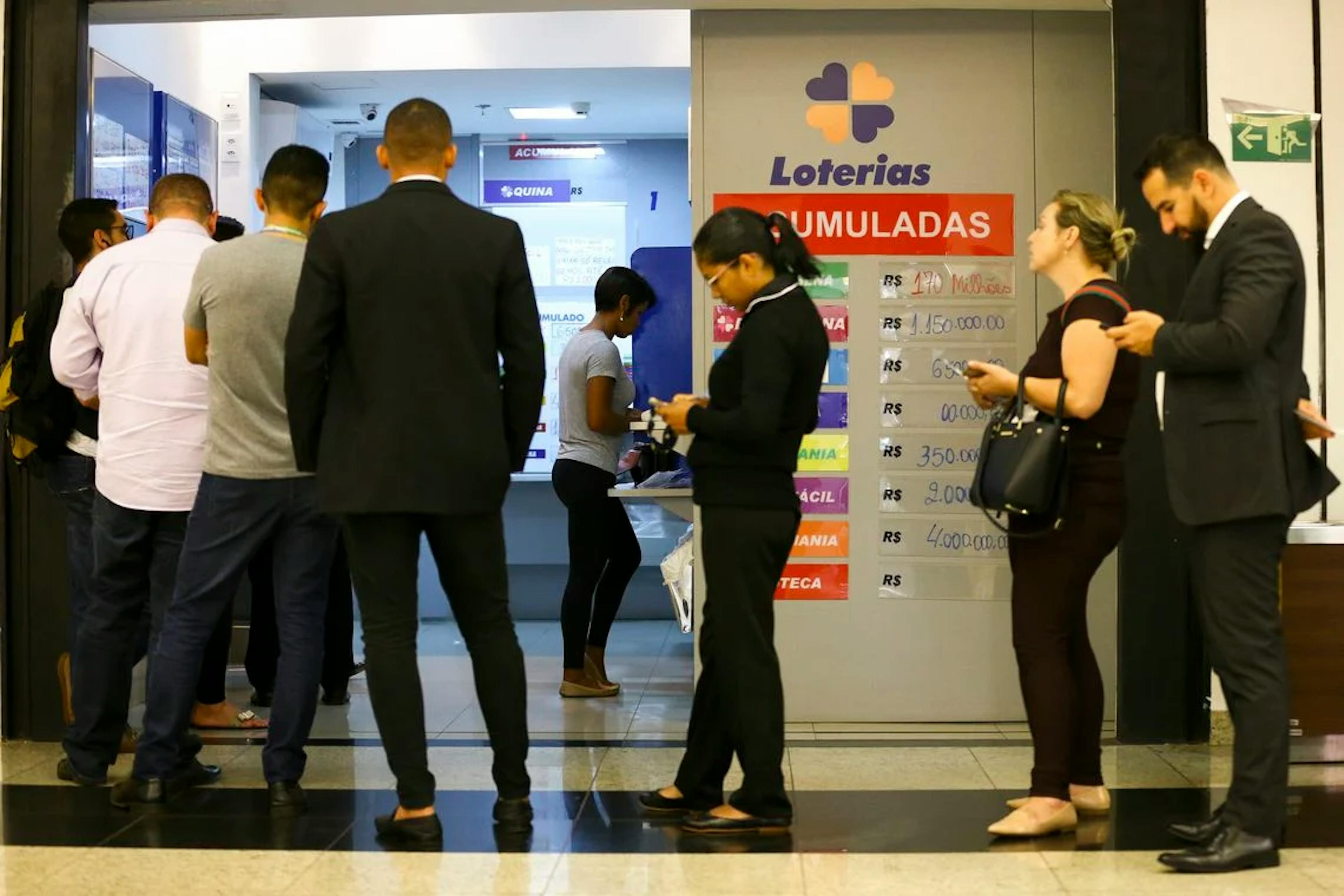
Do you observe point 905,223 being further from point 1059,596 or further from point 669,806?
point 669,806

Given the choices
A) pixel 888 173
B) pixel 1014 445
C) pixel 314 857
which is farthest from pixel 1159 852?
pixel 888 173

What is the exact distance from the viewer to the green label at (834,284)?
525cm

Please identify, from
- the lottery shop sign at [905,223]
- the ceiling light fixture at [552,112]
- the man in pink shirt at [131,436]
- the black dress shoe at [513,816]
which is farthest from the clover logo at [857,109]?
the ceiling light fixture at [552,112]

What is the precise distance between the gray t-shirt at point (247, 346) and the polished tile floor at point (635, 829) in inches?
36.4

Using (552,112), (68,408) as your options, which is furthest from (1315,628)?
(552,112)

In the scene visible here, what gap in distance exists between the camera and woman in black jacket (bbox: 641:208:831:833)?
3.63 m

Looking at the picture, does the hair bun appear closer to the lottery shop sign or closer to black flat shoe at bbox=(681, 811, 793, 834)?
the lottery shop sign

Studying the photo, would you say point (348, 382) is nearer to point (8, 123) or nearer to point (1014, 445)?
point (1014, 445)

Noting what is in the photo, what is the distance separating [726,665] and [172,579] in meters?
1.64

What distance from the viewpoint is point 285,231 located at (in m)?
4.10

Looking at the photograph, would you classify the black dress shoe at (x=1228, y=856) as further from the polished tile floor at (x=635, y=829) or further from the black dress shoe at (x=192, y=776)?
the black dress shoe at (x=192, y=776)

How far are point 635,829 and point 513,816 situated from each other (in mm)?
300

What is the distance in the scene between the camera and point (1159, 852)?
3.59 metres

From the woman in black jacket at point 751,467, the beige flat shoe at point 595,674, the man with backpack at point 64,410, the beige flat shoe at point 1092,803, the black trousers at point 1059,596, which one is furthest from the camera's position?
the beige flat shoe at point 595,674
